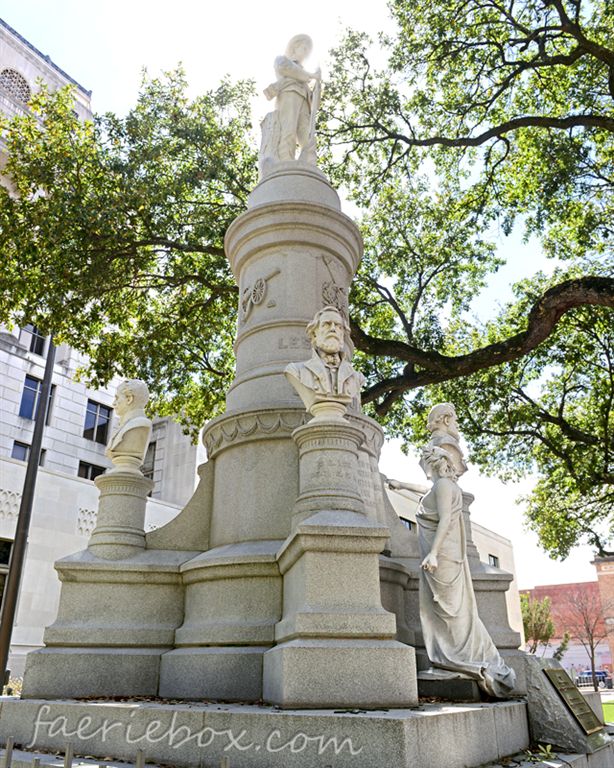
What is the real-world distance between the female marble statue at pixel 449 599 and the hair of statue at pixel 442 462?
0.01 m

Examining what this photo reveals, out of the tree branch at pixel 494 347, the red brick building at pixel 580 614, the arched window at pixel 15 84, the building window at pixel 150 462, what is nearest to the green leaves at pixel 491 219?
the tree branch at pixel 494 347

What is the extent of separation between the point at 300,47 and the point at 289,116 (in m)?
1.44

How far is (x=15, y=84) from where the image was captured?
37.0 m

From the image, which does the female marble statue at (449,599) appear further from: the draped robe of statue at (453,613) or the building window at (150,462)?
the building window at (150,462)

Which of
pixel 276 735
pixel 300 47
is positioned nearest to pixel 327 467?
pixel 276 735

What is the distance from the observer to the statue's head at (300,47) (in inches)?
478

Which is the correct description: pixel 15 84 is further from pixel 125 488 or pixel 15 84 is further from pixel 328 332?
pixel 328 332

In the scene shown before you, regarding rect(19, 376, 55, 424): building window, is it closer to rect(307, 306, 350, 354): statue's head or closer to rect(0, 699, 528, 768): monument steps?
rect(307, 306, 350, 354): statue's head

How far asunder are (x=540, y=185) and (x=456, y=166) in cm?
269

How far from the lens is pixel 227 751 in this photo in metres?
4.70

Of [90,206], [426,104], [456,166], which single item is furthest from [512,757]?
[456,166]

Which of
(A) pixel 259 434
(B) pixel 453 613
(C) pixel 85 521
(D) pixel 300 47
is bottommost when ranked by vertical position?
(B) pixel 453 613

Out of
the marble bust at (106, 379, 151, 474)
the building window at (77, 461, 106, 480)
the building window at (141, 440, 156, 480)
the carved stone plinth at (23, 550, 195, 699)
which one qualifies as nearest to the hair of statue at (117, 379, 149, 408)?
the marble bust at (106, 379, 151, 474)

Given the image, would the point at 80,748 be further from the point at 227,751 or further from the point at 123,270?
the point at 123,270
